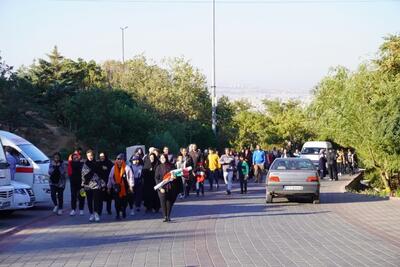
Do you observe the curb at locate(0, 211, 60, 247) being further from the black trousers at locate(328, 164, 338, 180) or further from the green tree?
the green tree

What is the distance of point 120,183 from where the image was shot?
1777 centimetres

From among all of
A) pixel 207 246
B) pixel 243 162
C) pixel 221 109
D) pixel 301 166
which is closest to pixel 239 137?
pixel 221 109

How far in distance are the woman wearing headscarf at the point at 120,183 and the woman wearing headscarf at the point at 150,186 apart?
160 centimetres

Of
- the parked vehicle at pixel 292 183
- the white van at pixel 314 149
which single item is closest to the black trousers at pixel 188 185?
the parked vehicle at pixel 292 183

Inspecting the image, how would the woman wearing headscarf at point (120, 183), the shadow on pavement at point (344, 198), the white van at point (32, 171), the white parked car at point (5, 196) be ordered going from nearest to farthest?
the white parked car at point (5, 196)
the woman wearing headscarf at point (120, 183)
the white van at point (32, 171)
the shadow on pavement at point (344, 198)

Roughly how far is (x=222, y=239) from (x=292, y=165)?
31.0 feet

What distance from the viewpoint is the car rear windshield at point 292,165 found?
73.9ft

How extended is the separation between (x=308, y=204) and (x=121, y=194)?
7028 millimetres

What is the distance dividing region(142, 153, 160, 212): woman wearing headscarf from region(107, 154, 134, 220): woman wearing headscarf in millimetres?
1596

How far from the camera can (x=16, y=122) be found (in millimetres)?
41531

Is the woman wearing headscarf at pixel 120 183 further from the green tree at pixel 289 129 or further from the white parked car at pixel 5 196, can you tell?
the green tree at pixel 289 129

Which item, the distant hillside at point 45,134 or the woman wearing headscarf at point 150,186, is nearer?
the woman wearing headscarf at point 150,186

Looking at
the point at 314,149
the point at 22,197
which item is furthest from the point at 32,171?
the point at 314,149

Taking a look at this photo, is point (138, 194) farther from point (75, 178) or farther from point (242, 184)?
point (242, 184)
